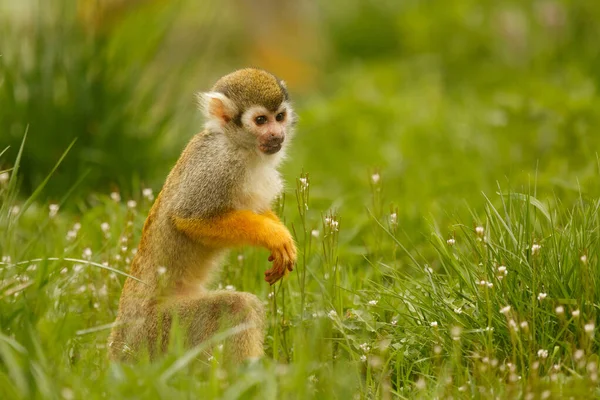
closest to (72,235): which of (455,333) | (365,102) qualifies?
(455,333)

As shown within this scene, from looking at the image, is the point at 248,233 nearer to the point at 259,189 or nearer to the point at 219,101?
the point at 259,189

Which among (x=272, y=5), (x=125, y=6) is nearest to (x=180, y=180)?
(x=125, y=6)

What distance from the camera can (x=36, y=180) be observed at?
233 inches

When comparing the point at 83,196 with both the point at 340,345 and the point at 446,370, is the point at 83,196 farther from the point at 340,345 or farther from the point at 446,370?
the point at 446,370

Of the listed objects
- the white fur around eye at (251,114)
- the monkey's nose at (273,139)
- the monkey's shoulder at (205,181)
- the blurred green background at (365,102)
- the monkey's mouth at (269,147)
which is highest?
the white fur around eye at (251,114)

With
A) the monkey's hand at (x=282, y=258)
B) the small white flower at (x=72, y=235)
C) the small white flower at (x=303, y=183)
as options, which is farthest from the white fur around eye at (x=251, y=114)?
the small white flower at (x=72, y=235)

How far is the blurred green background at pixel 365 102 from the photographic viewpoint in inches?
237

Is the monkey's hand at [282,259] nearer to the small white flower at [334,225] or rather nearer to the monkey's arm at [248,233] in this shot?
the monkey's arm at [248,233]

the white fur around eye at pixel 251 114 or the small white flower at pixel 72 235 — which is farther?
the small white flower at pixel 72 235

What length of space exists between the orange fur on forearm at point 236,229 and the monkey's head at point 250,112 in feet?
1.11

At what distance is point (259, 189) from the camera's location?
404 cm

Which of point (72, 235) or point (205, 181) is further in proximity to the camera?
A: point (72, 235)

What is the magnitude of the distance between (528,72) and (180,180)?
5.23 m

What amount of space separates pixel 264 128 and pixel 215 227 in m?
0.49
